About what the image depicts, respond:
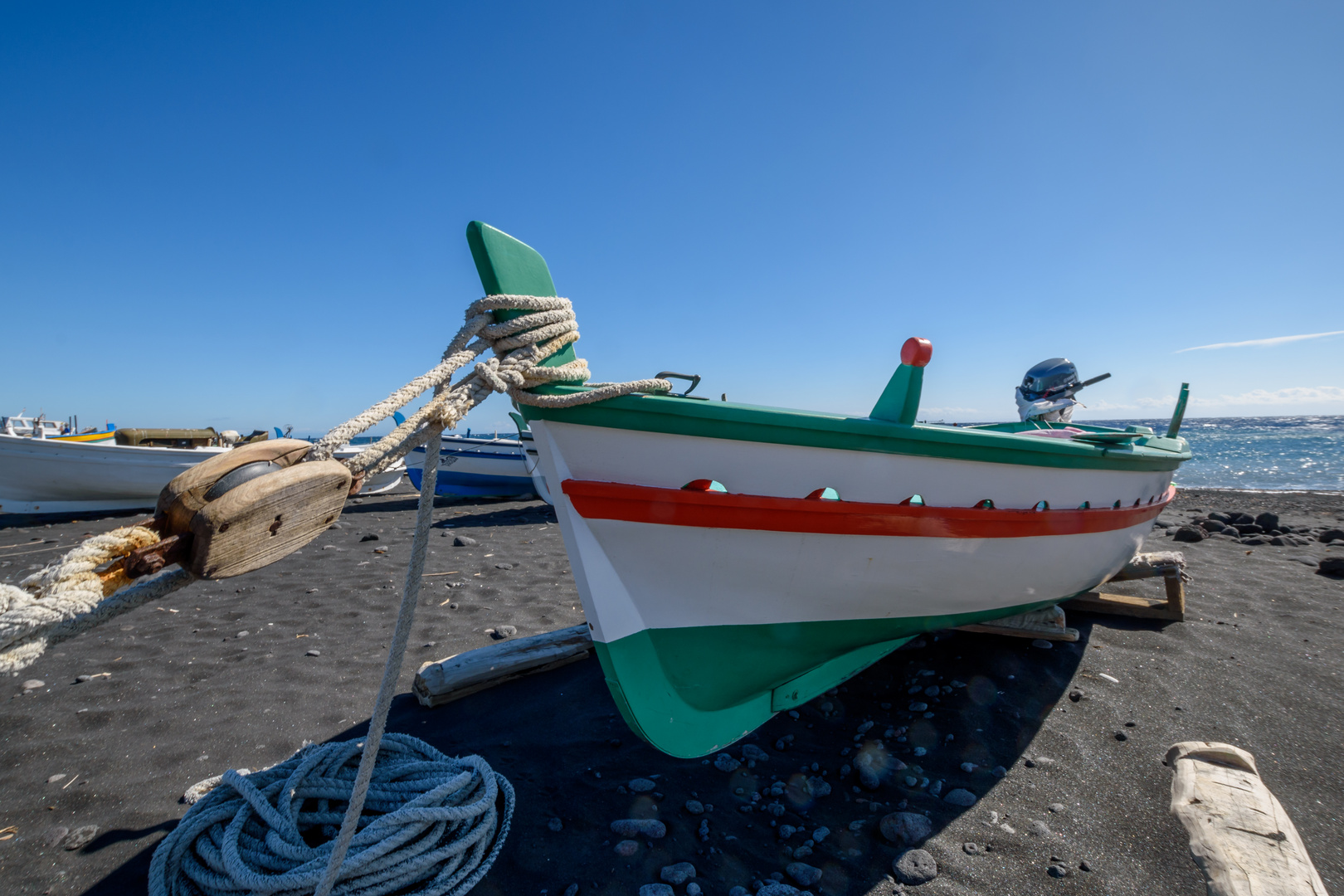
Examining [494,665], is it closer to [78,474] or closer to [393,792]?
[393,792]

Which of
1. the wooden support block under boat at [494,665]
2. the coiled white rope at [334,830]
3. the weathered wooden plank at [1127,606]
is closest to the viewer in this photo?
the coiled white rope at [334,830]

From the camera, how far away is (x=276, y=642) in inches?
181

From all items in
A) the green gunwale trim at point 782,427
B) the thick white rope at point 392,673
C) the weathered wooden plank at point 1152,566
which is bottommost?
the weathered wooden plank at point 1152,566

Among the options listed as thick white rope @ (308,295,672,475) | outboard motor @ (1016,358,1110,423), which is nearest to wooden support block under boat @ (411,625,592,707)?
thick white rope @ (308,295,672,475)

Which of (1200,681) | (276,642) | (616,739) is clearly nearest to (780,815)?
(616,739)

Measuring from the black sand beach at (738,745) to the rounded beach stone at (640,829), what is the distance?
0.13ft

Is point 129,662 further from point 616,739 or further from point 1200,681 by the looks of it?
point 1200,681

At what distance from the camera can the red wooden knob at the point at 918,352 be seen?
258 cm

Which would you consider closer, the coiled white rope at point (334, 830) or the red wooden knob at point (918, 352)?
the coiled white rope at point (334, 830)

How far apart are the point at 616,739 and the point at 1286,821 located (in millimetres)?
2742

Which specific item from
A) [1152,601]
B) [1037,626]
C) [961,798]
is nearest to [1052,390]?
[1152,601]

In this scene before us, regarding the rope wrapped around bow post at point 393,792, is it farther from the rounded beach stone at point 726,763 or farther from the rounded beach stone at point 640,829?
the rounded beach stone at point 726,763

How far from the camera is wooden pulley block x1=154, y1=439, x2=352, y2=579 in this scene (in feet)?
4.23

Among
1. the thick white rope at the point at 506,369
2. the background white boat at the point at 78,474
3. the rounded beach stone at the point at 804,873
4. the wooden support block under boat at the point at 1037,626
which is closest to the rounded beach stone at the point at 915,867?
the rounded beach stone at the point at 804,873
